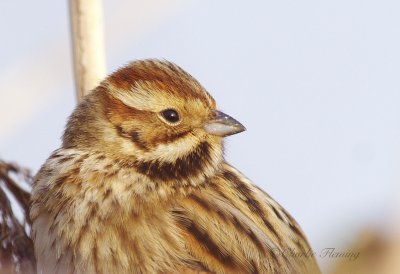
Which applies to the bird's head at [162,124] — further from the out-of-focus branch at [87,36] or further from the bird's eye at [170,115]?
the out-of-focus branch at [87,36]

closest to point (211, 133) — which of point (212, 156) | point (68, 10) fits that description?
point (212, 156)

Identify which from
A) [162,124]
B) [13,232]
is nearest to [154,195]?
[162,124]

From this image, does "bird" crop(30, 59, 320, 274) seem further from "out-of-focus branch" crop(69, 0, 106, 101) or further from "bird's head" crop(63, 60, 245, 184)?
"out-of-focus branch" crop(69, 0, 106, 101)

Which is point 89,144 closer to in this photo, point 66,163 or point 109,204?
point 66,163

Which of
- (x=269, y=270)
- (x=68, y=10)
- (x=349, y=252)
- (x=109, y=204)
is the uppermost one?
(x=68, y=10)

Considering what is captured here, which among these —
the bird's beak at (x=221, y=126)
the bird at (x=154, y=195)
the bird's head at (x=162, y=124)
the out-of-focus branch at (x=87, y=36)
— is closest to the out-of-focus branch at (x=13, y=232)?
the bird at (x=154, y=195)

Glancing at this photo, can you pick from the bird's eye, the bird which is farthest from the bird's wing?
the bird's eye
